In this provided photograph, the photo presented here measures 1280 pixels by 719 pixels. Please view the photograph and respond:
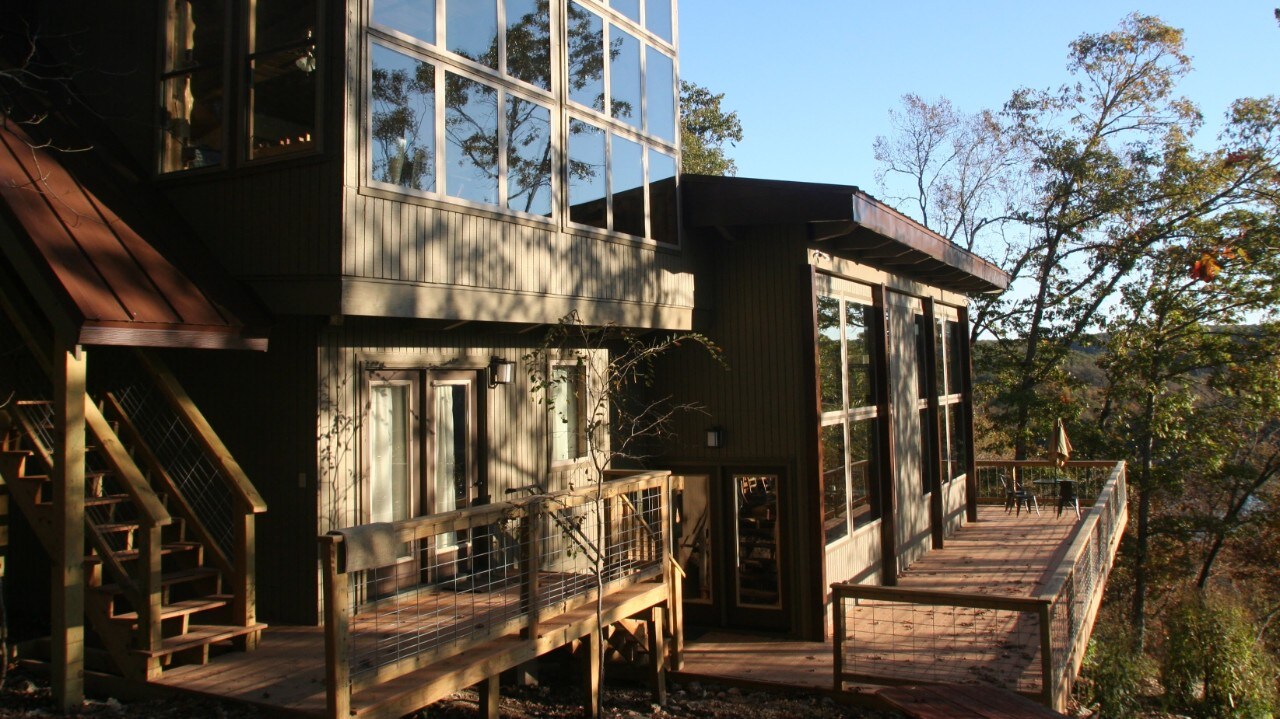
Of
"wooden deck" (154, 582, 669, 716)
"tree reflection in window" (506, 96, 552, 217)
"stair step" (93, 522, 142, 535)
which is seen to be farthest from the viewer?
"tree reflection in window" (506, 96, 552, 217)

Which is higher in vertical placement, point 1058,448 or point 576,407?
point 576,407

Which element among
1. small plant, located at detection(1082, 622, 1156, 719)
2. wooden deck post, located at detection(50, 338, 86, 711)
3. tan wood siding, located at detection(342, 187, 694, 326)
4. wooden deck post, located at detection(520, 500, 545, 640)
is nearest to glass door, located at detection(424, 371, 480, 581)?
tan wood siding, located at detection(342, 187, 694, 326)

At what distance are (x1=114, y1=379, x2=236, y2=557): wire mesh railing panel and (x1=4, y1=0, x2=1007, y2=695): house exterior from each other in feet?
0.82

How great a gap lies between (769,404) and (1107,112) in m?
19.7

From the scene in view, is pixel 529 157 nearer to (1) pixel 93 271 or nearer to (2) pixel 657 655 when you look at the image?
(1) pixel 93 271

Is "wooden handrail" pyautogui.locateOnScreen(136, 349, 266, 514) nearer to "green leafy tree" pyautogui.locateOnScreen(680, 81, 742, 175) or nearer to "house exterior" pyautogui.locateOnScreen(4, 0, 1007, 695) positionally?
"house exterior" pyautogui.locateOnScreen(4, 0, 1007, 695)

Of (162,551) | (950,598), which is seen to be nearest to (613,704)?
(950,598)

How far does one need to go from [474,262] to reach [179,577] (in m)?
3.02

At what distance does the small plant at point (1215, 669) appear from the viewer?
11.3 metres

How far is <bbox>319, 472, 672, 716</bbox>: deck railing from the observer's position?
15.6 feet

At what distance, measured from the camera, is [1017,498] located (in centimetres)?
1648

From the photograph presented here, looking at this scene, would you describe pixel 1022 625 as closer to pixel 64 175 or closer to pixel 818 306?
pixel 818 306

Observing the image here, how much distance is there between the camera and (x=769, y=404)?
9.95 meters

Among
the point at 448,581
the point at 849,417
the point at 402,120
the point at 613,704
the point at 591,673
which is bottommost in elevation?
the point at 613,704
